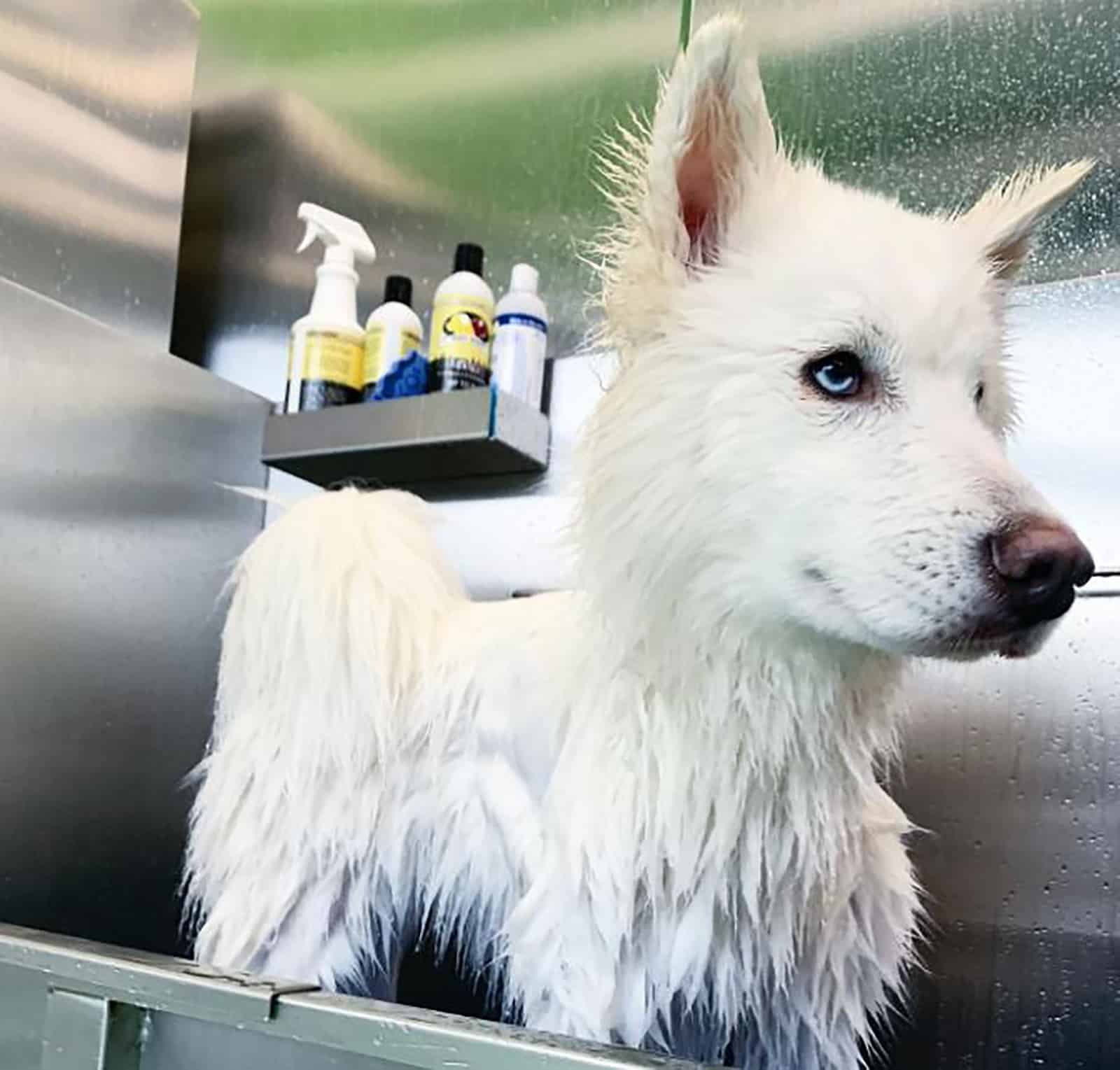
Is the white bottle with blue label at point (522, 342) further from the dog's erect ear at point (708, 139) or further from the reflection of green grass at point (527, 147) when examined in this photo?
the dog's erect ear at point (708, 139)

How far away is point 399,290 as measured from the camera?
143 cm

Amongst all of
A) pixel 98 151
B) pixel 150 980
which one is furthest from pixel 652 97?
pixel 150 980

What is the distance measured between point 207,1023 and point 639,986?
328mm

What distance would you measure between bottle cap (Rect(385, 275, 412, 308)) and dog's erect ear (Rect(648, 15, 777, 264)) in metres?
0.67

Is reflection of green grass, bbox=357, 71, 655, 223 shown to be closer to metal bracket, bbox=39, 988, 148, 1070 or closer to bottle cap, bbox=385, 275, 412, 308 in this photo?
bottle cap, bbox=385, 275, 412, 308

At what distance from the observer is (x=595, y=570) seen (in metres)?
0.83

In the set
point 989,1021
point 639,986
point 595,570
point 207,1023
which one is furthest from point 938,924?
point 207,1023

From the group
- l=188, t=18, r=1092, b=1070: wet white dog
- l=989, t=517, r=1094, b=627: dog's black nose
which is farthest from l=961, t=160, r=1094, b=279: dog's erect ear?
l=989, t=517, r=1094, b=627: dog's black nose

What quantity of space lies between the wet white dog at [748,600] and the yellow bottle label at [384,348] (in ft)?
1.62

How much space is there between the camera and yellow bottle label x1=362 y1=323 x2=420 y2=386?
4.47ft

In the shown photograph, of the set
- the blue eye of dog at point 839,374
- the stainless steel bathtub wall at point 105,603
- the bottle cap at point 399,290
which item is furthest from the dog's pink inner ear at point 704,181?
the stainless steel bathtub wall at point 105,603

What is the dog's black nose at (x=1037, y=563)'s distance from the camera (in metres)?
0.62

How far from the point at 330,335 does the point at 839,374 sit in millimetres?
809

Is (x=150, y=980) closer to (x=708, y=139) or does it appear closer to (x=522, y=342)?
(x=708, y=139)
